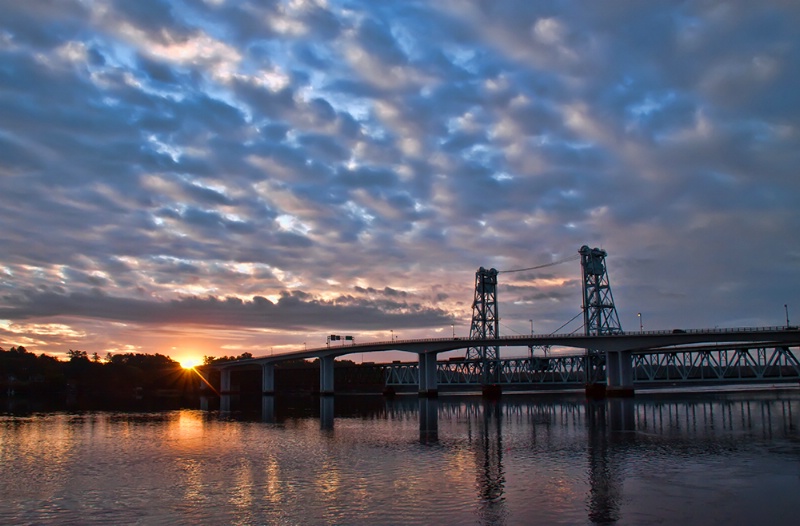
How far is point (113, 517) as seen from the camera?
24.5 metres

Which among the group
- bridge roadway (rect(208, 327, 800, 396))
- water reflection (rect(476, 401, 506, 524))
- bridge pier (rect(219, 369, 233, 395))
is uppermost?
bridge roadway (rect(208, 327, 800, 396))

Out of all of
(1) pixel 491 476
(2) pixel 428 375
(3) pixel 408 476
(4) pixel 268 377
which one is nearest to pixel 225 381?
(4) pixel 268 377

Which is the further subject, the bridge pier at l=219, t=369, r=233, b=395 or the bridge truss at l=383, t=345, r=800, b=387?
the bridge pier at l=219, t=369, r=233, b=395

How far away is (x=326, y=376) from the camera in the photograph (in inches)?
6821

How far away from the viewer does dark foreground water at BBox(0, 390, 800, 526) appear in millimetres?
24672

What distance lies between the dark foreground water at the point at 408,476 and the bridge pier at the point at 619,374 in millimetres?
66500

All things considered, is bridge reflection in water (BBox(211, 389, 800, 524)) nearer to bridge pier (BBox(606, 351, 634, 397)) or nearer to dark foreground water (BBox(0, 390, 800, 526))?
dark foreground water (BBox(0, 390, 800, 526))

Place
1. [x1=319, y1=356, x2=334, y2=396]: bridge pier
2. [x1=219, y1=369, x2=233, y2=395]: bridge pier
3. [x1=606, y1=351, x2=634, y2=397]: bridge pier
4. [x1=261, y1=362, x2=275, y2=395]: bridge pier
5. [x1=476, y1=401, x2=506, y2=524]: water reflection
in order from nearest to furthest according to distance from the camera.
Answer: [x1=476, y1=401, x2=506, y2=524]: water reflection < [x1=606, y1=351, x2=634, y2=397]: bridge pier < [x1=319, y1=356, x2=334, y2=396]: bridge pier < [x1=261, y1=362, x2=275, y2=395]: bridge pier < [x1=219, y1=369, x2=233, y2=395]: bridge pier

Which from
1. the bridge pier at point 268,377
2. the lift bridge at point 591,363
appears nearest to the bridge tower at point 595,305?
the lift bridge at point 591,363

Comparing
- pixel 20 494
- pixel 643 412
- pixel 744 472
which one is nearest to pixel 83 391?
pixel 643 412

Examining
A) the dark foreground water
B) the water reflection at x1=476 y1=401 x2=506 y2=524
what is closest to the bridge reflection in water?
the water reflection at x1=476 y1=401 x2=506 y2=524

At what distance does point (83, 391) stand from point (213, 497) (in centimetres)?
19205

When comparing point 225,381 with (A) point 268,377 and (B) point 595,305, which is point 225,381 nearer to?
(A) point 268,377

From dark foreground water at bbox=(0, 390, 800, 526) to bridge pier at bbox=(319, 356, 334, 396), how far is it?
112192 millimetres
